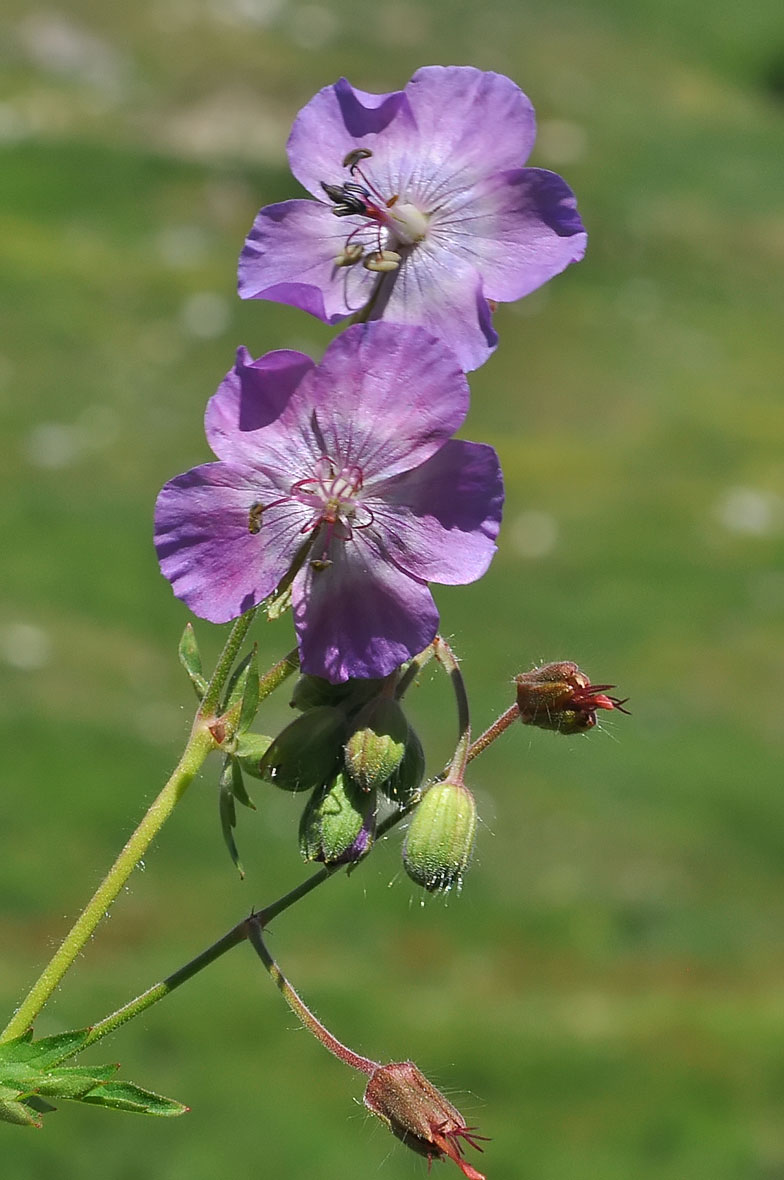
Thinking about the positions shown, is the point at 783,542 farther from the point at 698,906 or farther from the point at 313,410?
the point at 313,410

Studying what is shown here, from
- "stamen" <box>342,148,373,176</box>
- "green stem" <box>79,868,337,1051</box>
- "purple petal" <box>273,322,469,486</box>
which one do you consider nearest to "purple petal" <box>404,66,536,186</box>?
"stamen" <box>342,148,373,176</box>

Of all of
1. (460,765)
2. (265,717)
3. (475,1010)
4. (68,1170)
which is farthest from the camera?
(265,717)

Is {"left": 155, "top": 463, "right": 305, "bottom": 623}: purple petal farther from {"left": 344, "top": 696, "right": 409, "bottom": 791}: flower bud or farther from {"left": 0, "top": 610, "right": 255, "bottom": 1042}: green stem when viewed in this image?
{"left": 344, "top": 696, "right": 409, "bottom": 791}: flower bud

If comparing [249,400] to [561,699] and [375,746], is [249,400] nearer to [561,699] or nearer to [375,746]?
[375,746]

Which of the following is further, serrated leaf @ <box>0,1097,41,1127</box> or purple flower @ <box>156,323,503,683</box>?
serrated leaf @ <box>0,1097,41,1127</box>

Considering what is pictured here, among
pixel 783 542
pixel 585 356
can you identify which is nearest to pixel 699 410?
pixel 585 356

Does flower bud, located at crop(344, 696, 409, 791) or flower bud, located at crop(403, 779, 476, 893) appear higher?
flower bud, located at crop(344, 696, 409, 791)

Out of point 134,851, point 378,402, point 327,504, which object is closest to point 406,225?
point 378,402
